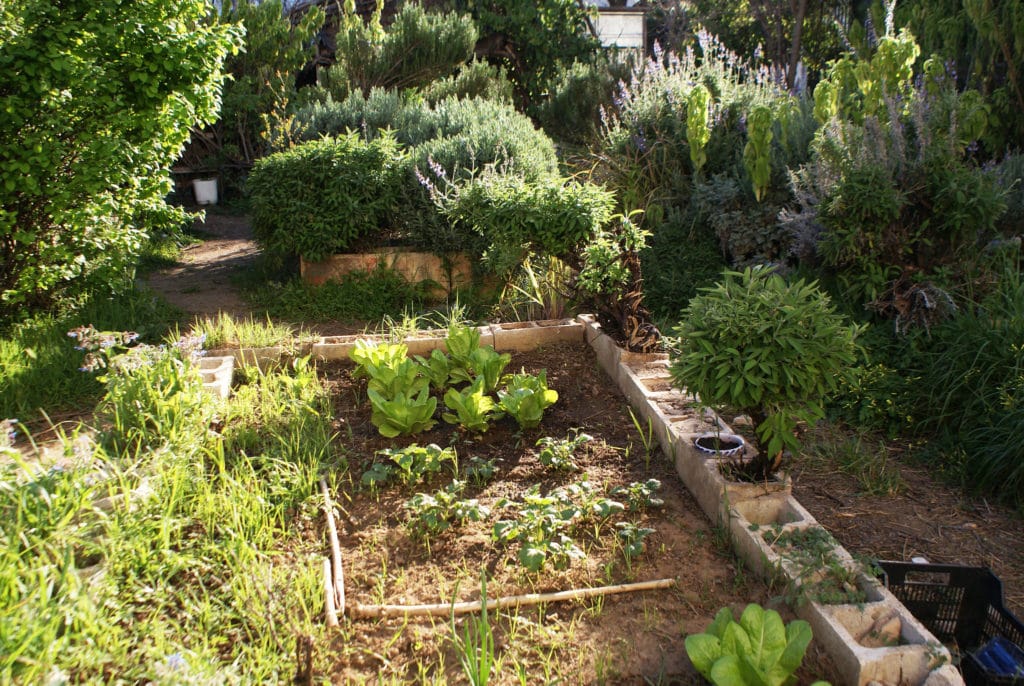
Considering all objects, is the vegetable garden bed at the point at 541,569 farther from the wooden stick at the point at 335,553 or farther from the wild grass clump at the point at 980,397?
the wild grass clump at the point at 980,397

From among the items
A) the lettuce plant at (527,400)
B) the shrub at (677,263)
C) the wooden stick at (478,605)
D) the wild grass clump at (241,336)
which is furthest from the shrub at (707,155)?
the wooden stick at (478,605)

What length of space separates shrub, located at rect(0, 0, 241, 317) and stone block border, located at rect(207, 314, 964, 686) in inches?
62.6

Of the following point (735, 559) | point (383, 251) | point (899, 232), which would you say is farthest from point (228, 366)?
point (899, 232)

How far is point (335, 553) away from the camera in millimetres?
2828

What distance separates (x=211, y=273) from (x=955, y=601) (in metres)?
6.86

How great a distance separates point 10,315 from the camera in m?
5.34

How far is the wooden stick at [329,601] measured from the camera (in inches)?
98.3

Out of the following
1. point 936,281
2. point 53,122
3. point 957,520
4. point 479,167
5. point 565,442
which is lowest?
point 957,520

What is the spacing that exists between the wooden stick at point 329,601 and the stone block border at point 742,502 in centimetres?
147

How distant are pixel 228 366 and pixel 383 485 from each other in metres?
1.57

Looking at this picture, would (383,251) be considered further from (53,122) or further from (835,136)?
(835,136)

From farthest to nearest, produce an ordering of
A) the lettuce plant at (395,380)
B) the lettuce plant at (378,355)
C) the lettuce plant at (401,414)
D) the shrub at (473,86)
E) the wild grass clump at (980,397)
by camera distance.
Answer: the shrub at (473,86) → the lettuce plant at (378,355) → the lettuce plant at (395,380) → the lettuce plant at (401,414) → the wild grass clump at (980,397)

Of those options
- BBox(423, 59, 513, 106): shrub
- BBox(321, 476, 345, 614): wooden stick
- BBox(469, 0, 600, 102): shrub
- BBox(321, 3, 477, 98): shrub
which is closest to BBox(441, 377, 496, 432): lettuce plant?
BBox(321, 476, 345, 614): wooden stick

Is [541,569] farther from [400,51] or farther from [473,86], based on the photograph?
[400,51]
